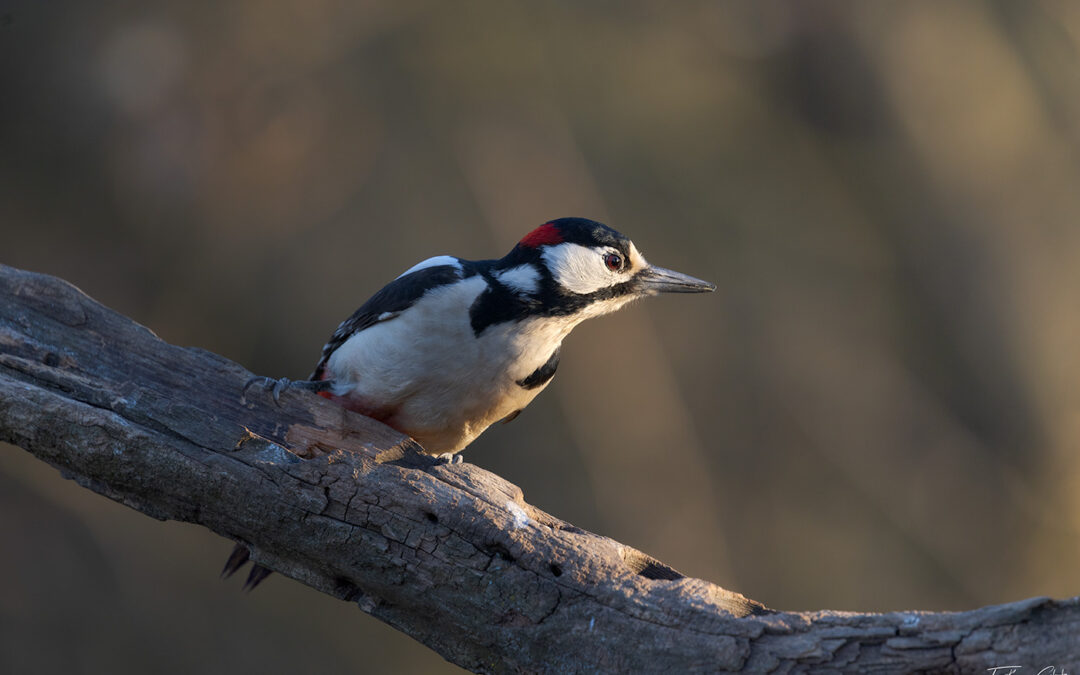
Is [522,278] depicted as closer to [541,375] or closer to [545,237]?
[545,237]

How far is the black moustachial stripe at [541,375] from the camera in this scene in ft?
8.34

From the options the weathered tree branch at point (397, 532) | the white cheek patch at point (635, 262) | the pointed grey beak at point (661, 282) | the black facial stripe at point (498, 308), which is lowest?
the weathered tree branch at point (397, 532)

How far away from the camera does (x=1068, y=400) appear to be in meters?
5.55

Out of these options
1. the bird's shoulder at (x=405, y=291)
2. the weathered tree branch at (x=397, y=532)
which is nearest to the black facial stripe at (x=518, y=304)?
the bird's shoulder at (x=405, y=291)

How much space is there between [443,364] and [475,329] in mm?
134

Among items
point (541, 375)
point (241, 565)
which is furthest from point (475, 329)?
point (241, 565)

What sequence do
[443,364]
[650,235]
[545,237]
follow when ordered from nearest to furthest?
[443,364], [545,237], [650,235]

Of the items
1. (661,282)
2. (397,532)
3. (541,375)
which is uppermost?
(661,282)

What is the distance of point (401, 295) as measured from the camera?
2570 mm

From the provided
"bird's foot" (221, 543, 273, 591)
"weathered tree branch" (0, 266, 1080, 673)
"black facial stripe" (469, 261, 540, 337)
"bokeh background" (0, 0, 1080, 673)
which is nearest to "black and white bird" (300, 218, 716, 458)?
"black facial stripe" (469, 261, 540, 337)

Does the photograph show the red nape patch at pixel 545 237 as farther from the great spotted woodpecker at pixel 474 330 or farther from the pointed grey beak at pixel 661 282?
the pointed grey beak at pixel 661 282

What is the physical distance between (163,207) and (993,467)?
520cm

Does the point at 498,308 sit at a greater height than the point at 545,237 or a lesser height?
lesser

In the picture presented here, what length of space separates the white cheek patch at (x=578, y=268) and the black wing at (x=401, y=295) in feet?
0.95
